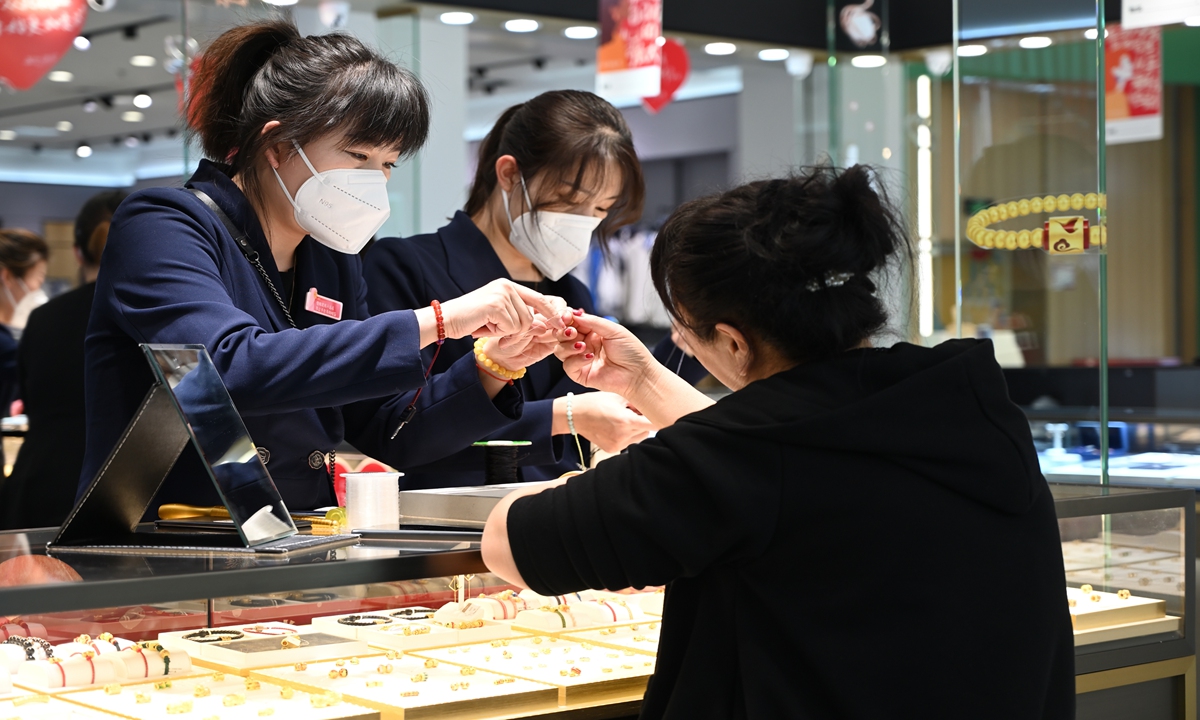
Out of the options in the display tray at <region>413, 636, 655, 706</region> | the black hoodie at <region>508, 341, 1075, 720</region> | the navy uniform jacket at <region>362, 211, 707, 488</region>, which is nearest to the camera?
the black hoodie at <region>508, 341, 1075, 720</region>

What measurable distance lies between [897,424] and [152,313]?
44.0 inches

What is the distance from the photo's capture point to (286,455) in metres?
2.16

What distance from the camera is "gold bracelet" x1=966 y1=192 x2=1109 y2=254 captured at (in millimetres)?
3248

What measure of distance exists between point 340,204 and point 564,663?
87 centimetres

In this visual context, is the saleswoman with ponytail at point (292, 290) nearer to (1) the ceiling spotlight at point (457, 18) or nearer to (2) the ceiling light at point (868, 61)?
(1) the ceiling spotlight at point (457, 18)

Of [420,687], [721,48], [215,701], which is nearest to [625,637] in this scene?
[420,687]

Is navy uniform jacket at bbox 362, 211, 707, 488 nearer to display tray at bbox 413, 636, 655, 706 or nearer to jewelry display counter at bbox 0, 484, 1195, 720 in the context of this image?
jewelry display counter at bbox 0, 484, 1195, 720

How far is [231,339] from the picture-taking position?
1.89m

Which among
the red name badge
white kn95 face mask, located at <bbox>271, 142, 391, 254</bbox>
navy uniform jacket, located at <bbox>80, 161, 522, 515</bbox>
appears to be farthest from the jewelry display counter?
white kn95 face mask, located at <bbox>271, 142, 391, 254</bbox>

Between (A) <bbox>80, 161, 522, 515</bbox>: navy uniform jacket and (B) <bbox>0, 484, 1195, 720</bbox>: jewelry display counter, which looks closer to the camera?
(B) <bbox>0, 484, 1195, 720</bbox>: jewelry display counter

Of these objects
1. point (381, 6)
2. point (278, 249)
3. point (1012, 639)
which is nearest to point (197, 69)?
point (278, 249)

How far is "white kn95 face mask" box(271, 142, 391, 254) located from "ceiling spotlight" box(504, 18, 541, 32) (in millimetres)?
5044

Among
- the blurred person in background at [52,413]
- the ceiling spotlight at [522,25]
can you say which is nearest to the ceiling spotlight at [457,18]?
the ceiling spotlight at [522,25]

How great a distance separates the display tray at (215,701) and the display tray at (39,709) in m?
0.02
